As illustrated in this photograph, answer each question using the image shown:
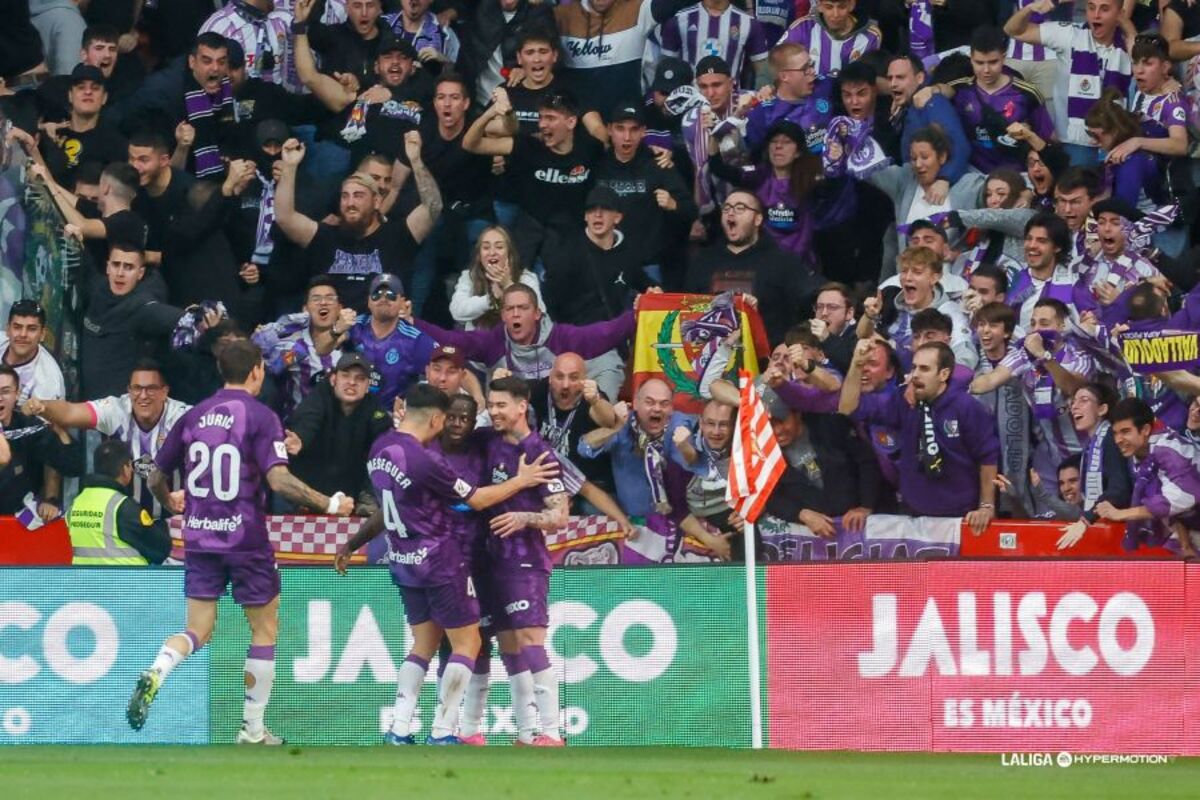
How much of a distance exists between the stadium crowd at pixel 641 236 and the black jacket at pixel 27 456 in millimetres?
22

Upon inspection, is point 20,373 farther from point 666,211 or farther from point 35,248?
point 666,211

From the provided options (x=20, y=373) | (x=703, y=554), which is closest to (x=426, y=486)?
(x=703, y=554)

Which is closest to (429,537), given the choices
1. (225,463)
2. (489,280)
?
(225,463)

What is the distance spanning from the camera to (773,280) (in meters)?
16.9

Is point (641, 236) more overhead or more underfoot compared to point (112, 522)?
more overhead

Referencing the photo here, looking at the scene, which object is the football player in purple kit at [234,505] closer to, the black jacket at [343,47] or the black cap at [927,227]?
the black cap at [927,227]

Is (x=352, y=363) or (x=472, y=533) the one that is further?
(x=352, y=363)

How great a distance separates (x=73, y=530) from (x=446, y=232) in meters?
3.96

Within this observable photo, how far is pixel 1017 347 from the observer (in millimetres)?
15859

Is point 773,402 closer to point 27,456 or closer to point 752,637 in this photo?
point 752,637

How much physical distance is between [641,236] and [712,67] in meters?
1.48

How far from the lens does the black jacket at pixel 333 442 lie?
16141mm

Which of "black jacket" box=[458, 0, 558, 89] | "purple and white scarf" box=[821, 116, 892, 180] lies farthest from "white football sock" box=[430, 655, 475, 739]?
"black jacket" box=[458, 0, 558, 89]

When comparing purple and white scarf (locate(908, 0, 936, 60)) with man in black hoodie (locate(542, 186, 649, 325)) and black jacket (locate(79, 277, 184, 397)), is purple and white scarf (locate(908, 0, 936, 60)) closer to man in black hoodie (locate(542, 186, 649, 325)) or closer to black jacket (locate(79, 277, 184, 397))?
man in black hoodie (locate(542, 186, 649, 325))
